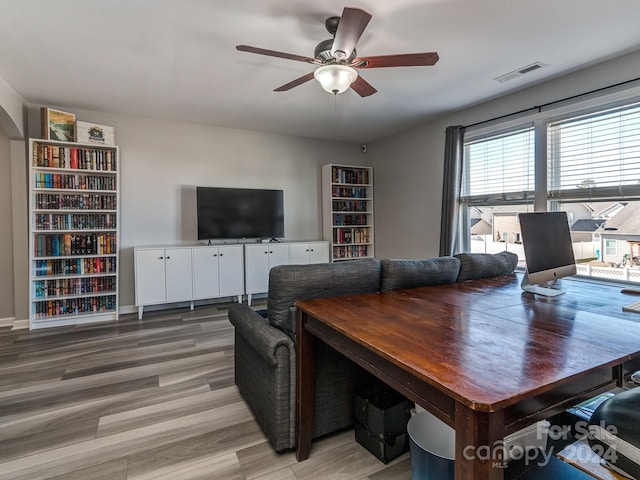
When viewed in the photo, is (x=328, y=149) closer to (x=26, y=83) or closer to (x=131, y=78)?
(x=131, y=78)

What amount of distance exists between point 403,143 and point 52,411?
15.8ft

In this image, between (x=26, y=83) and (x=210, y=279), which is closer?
(x=26, y=83)

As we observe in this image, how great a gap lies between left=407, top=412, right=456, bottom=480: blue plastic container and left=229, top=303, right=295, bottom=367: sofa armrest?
26.0 inches

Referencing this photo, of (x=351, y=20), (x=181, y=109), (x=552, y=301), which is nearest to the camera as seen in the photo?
(x=552, y=301)

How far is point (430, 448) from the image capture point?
149 cm

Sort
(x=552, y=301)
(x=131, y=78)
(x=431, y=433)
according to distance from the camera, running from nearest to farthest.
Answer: (x=431, y=433)
(x=552, y=301)
(x=131, y=78)

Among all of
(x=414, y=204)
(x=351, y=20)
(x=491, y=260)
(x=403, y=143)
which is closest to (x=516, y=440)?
(x=491, y=260)

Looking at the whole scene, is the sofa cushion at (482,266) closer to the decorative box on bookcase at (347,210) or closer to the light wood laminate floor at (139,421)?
the light wood laminate floor at (139,421)

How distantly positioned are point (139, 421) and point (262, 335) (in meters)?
0.99

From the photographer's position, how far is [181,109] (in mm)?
4023

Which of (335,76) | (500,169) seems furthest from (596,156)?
(335,76)

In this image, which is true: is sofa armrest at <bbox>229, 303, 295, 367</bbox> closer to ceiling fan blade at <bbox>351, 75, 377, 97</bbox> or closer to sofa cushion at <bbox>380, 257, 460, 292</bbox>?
sofa cushion at <bbox>380, 257, 460, 292</bbox>

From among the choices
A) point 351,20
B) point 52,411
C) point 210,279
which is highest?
point 351,20

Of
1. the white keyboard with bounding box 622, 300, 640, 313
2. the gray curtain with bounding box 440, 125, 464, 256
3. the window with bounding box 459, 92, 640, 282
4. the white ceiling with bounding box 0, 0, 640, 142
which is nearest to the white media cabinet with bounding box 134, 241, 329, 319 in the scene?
the white ceiling with bounding box 0, 0, 640, 142
